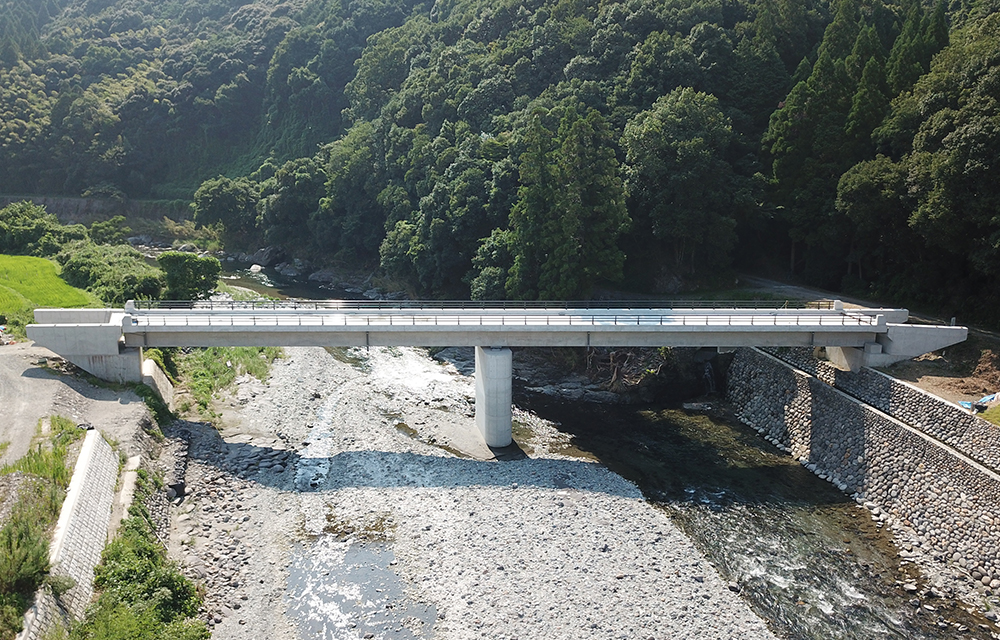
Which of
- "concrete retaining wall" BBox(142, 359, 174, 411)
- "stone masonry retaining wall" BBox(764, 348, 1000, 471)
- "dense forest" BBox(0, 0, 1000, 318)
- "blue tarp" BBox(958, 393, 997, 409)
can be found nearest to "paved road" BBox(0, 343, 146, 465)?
"concrete retaining wall" BBox(142, 359, 174, 411)

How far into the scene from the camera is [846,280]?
147ft

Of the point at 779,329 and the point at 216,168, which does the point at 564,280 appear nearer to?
the point at 779,329

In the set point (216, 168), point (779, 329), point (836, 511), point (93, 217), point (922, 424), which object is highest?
point (216, 168)

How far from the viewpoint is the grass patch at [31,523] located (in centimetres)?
1658

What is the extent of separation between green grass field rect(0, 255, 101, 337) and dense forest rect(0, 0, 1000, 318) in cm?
2517

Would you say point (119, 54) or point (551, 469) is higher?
point (119, 54)

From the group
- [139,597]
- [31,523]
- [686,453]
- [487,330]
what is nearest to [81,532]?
[31,523]

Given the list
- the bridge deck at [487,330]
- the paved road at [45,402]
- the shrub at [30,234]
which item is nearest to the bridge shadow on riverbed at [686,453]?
the bridge deck at [487,330]

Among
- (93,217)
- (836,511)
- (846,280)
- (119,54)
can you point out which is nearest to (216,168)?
(93,217)

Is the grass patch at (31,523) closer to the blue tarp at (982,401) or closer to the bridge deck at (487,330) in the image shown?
the bridge deck at (487,330)

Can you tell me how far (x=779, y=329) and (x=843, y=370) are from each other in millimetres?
4394

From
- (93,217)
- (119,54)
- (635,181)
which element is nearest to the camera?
(635,181)

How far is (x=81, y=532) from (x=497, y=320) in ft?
64.3

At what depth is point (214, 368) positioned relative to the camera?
1570 inches
